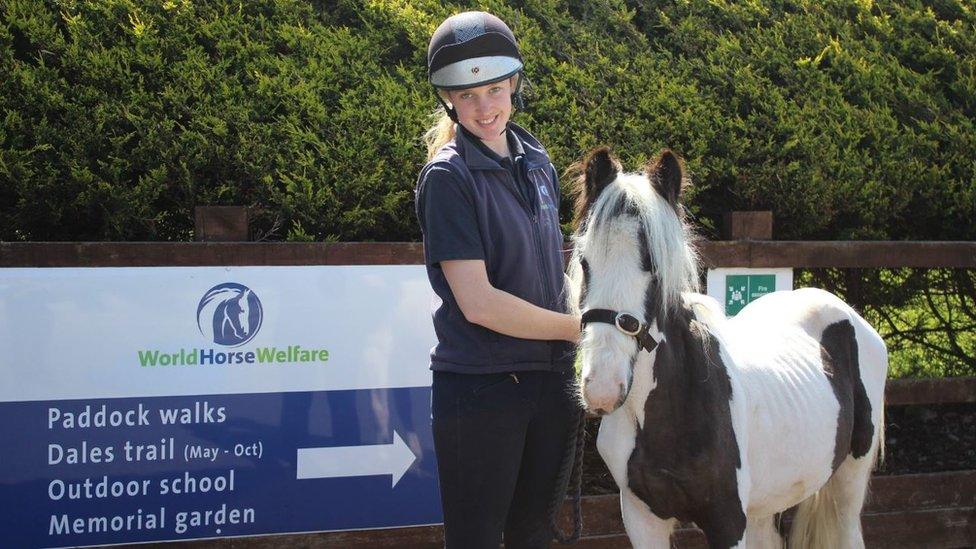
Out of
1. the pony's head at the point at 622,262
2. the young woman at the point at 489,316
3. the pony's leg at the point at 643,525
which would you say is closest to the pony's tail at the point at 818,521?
the pony's leg at the point at 643,525

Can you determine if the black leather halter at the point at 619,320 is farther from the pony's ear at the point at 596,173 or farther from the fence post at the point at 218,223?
the fence post at the point at 218,223

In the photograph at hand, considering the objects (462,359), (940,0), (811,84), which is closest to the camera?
(462,359)

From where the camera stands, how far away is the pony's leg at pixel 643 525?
9.58ft

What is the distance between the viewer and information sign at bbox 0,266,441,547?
3535mm

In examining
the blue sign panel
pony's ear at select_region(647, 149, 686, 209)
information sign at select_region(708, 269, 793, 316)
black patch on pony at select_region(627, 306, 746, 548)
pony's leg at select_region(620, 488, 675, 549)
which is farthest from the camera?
information sign at select_region(708, 269, 793, 316)

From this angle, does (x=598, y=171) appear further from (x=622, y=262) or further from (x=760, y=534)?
(x=760, y=534)

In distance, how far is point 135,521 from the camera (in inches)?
142

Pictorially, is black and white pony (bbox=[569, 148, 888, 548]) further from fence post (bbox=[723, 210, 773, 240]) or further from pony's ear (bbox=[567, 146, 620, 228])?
fence post (bbox=[723, 210, 773, 240])

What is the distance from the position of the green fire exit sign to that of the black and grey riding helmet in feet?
A: 7.56

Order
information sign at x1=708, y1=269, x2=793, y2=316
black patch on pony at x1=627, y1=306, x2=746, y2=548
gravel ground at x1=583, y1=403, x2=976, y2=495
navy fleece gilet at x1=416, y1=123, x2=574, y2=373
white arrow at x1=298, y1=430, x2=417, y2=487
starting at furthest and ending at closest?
gravel ground at x1=583, y1=403, x2=976, y2=495 < information sign at x1=708, y1=269, x2=793, y2=316 < white arrow at x1=298, y1=430, x2=417, y2=487 < black patch on pony at x1=627, y1=306, x2=746, y2=548 < navy fleece gilet at x1=416, y1=123, x2=574, y2=373

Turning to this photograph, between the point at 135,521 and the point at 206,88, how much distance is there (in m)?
1.80

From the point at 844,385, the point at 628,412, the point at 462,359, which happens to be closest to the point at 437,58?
the point at 462,359

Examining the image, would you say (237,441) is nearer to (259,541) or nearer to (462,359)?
(259,541)

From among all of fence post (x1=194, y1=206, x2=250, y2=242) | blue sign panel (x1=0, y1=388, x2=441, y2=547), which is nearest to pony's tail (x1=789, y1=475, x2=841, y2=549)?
blue sign panel (x1=0, y1=388, x2=441, y2=547)
